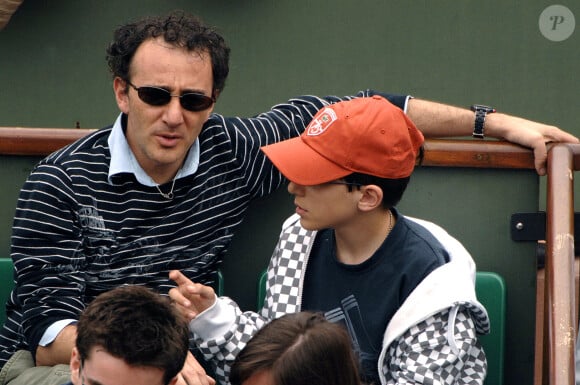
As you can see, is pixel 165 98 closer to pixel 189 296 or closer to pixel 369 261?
pixel 189 296

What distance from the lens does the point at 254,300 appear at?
3.09 metres

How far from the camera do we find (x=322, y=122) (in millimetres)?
2668

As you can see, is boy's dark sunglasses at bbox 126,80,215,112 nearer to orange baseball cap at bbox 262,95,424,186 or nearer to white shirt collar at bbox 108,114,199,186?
white shirt collar at bbox 108,114,199,186

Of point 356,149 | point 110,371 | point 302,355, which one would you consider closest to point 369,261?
point 356,149

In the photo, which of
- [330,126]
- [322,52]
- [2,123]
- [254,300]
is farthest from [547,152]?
[2,123]

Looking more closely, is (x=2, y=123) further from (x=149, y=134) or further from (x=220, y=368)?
(x=220, y=368)

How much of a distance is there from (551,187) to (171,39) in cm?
102

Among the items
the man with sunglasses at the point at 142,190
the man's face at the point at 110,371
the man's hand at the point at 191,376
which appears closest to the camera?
the man's face at the point at 110,371

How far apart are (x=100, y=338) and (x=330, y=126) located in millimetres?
777

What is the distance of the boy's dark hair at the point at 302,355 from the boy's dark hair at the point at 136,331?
0.14 meters

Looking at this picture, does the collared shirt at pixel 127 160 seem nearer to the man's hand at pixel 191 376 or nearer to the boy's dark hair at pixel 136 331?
the man's hand at pixel 191 376

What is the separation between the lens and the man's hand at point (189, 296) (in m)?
2.50

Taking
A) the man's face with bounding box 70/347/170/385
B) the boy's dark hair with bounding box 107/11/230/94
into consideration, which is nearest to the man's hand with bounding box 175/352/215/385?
the man's face with bounding box 70/347/170/385

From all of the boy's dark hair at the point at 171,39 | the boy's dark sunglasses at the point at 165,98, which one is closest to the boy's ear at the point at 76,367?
the boy's dark sunglasses at the point at 165,98
